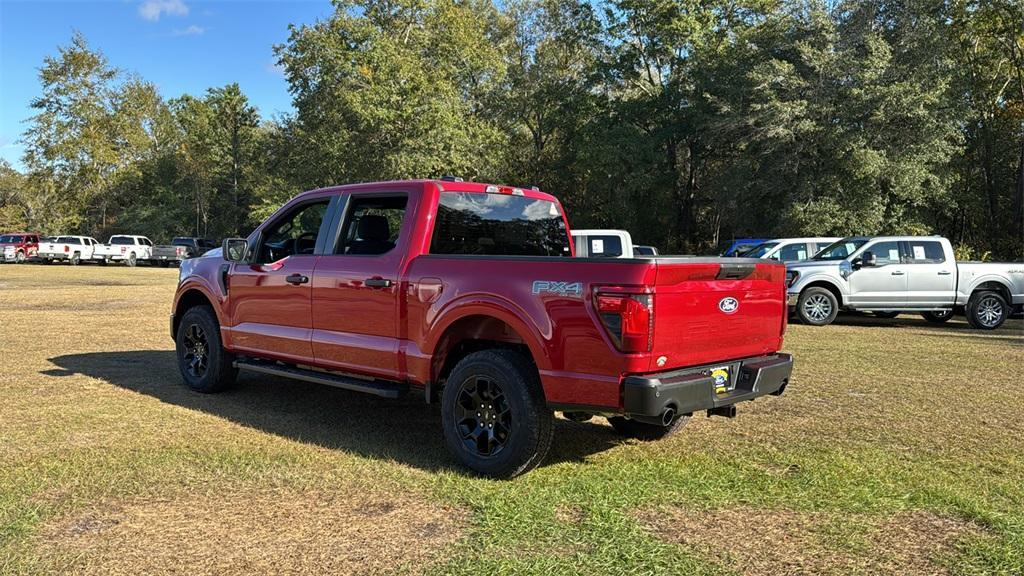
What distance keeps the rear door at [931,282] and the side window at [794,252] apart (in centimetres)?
288

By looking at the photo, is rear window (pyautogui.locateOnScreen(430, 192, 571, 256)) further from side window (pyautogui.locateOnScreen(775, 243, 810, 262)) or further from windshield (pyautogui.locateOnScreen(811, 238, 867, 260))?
side window (pyautogui.locateOnScreen(775, 243, 810, 262))

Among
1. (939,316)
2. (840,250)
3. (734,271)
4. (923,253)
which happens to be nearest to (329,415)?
(734,271)

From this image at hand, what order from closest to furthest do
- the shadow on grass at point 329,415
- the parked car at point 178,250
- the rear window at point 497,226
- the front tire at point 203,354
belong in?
the shadow on grass at point 329,415
the rear window at point 497,226
the front tire at point 203,354
the parked car at point 178,250

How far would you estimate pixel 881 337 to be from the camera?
1254cm

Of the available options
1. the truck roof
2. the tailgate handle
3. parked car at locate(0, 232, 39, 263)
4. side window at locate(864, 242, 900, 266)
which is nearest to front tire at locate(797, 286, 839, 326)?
side window at locate(864, 242, 900, 266)

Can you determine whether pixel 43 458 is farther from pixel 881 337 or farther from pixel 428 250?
pixel 881 337

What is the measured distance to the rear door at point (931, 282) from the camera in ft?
47.0

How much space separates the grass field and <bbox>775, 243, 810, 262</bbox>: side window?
9.54 meters

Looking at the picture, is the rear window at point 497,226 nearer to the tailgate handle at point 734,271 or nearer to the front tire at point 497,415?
the front tire at point 497,415

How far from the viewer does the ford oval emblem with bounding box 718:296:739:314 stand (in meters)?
4.66

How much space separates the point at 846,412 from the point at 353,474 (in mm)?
4403

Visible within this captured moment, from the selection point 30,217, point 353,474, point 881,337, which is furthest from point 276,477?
point 30,217

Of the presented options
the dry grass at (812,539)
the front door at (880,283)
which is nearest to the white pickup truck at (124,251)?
the front door at (880,283)

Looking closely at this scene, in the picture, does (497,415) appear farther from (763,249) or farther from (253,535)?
(763,249)
